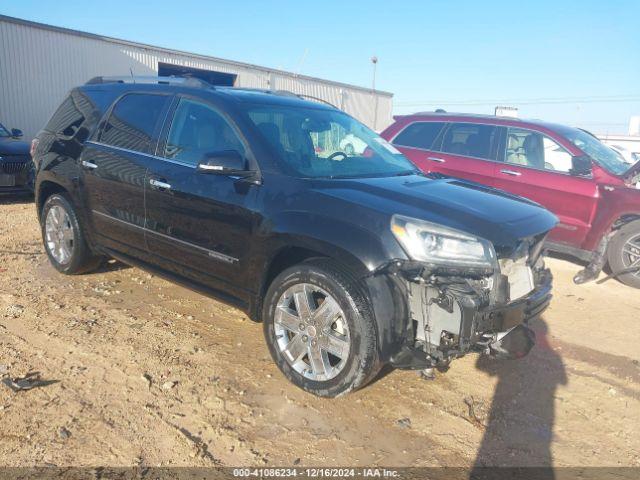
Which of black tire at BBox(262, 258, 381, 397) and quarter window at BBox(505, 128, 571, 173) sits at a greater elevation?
quarter window at BBox(505, 128, 571, 173)

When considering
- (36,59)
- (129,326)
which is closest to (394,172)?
(129,326)

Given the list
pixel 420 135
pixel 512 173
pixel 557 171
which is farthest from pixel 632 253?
pixel 420 135

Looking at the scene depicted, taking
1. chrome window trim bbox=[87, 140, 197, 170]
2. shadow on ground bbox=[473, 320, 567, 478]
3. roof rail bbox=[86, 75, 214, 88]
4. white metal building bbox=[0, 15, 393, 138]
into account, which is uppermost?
white metal building bbox=[0, 15, 393, 138]

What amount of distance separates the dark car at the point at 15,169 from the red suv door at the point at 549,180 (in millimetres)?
7740

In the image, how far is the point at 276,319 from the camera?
10.9 feet

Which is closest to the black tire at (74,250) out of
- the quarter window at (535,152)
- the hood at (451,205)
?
the hood at (451,205)

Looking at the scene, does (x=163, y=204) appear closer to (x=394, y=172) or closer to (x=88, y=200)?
(x=88, y=200)

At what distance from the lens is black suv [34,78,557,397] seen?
9.33 ft

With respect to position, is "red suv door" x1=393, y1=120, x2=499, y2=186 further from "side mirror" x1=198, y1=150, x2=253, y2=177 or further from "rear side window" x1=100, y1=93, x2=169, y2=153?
"side mirror" x1=198, y1=150, x2=253, y2=177

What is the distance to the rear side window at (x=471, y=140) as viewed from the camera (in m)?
7.06

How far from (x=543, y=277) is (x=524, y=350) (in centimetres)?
71

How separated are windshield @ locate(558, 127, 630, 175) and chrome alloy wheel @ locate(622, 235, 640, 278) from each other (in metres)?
0.92

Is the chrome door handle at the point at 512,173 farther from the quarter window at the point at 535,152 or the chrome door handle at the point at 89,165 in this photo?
the chrome door handle at the point at 89,165

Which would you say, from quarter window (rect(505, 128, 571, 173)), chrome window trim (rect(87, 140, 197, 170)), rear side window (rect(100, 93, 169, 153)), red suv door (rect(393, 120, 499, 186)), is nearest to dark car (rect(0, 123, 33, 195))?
chrome window trim (rect(87, 140, 197, 170))
